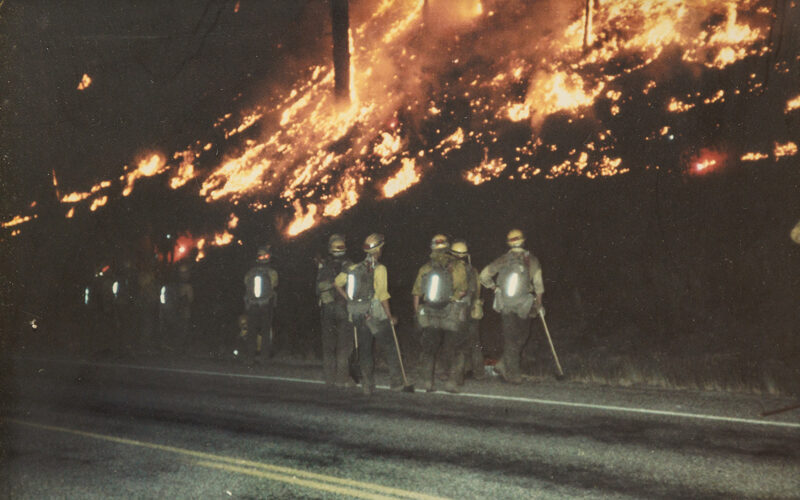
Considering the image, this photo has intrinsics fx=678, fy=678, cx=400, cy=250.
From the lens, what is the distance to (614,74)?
29.3 meters

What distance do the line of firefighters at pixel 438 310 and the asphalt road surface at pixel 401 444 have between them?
1.59 ft

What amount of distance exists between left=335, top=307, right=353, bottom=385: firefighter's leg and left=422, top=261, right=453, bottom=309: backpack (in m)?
1.29

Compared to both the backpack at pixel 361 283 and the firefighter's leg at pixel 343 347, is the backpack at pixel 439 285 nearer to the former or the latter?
the backpack at pixel 361 283

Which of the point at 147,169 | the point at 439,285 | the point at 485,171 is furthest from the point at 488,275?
the point at 147,169

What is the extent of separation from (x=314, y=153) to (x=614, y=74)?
1445 centimetres

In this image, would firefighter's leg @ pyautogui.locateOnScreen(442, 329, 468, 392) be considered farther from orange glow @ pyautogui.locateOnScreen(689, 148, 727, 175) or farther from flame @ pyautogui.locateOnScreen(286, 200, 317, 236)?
flame @ pyautogui.locateOnScreen(286, 200, 317, 236)

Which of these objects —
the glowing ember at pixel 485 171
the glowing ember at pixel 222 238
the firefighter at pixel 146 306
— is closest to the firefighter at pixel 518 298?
the firefighter at pixel 146 306

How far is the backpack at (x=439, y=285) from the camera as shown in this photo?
30.3ft

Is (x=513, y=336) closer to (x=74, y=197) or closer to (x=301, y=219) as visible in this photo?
(x=301, y=219)

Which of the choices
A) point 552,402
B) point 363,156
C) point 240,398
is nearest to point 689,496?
point 552,402

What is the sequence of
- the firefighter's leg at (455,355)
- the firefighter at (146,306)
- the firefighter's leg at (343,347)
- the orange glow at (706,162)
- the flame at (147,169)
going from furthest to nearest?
Result: the flame at (147,169) < the orange glow at (706,162) < the firefighter at (146,306) < the firefighter's leg at (343,347) < the firefighter's leg at (455,355)

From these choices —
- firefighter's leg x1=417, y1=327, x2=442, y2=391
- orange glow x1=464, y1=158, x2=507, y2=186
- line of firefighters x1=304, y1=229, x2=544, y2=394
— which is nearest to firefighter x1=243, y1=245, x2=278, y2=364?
line of firefighters x1=304, y1=229, x2=544, y2=394

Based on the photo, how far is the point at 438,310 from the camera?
9297mm

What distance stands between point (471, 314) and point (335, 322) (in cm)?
205
